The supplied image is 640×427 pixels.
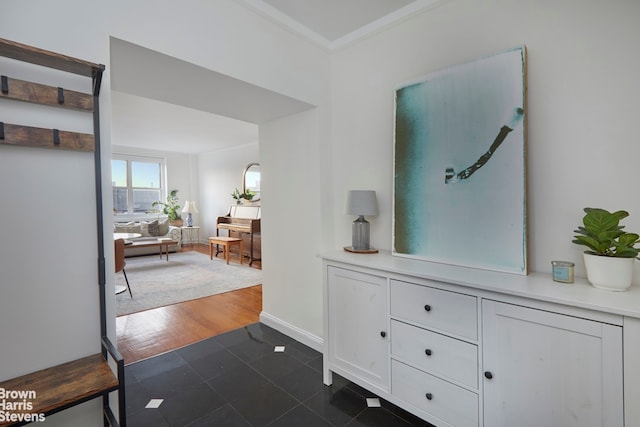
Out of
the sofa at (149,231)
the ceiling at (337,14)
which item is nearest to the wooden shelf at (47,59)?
the ceiling at (337,14)

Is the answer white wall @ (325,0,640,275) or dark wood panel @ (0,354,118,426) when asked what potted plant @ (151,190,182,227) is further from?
white wall @ (325,0,640,275)

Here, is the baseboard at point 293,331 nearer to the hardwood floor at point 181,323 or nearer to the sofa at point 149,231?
the hardwood floor at point 181,323

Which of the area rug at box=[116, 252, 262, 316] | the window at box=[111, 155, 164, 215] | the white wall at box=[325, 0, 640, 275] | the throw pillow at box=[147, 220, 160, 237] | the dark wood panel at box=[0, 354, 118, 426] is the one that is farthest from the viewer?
the window at box=[111, 155, 164, 215]

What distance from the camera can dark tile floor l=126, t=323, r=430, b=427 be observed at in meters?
1.66

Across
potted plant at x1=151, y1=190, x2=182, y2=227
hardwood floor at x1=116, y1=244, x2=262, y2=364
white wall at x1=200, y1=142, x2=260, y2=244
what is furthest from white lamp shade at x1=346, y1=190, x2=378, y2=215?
potted plant at x1=151, y1=190, x2=182, y2=227

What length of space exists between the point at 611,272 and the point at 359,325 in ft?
4.13

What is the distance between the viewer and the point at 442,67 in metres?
1.90

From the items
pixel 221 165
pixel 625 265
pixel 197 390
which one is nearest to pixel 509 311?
pixel 625 265

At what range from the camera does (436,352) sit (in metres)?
1.47

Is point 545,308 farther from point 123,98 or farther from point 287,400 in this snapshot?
point 123,98

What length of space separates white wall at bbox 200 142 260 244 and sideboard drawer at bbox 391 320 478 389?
18.1ft

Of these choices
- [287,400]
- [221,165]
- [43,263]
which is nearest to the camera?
[43,263]

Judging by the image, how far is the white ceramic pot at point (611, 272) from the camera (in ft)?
3.81

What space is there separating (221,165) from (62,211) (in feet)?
21.6
